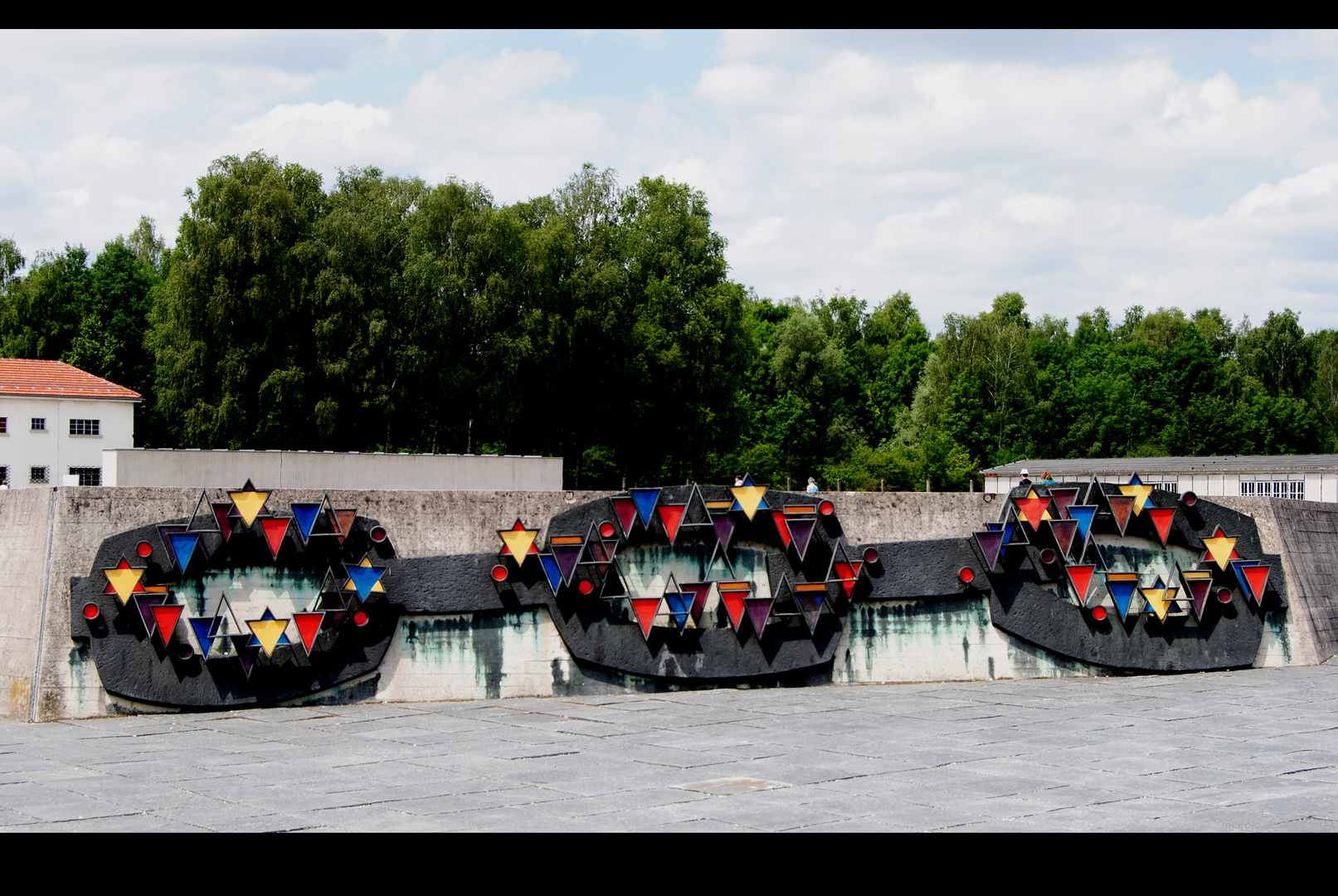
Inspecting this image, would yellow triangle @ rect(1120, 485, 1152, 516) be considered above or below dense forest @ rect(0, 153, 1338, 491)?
below

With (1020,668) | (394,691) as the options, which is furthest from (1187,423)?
(394,691)

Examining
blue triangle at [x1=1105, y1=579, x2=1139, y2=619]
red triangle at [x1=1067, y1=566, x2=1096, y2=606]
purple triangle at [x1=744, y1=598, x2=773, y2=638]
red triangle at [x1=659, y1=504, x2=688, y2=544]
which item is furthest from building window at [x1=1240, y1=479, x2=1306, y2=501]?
red triangle at [x1=659, y1=504, x2=688, y2=544]

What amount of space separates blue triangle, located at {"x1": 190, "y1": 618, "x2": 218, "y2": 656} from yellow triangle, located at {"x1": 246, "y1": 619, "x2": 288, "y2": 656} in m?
0.44

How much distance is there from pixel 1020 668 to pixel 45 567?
41.7 feet

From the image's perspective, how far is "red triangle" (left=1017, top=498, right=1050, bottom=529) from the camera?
18.4 metres

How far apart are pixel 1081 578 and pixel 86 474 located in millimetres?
51144

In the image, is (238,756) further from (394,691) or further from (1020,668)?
(1020,668)

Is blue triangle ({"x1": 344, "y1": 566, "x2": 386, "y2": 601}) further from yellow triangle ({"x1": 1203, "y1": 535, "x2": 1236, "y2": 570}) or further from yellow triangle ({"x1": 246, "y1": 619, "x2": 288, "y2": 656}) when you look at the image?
yellow triangle ({"x1": 1203, "y1": 535, "x2": 1236, "y2": 570})

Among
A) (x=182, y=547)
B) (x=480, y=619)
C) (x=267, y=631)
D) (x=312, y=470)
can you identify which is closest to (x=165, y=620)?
(x=182, y=547)

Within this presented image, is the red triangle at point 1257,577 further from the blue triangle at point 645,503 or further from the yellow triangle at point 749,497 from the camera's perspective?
the blue triangle at point 645,503

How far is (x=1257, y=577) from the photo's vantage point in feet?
63.0

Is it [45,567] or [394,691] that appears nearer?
[45,567]

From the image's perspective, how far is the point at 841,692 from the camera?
55.4 ft

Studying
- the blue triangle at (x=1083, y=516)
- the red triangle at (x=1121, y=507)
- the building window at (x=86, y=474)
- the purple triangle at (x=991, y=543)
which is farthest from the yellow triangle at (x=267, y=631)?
the building window at (x=86, y=474)
